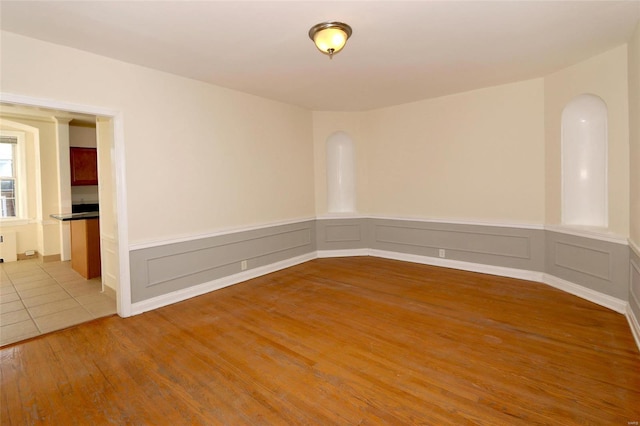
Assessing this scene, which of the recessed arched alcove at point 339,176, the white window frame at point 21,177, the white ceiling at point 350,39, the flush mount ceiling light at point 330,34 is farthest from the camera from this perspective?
the recessed arched alcove at point 339,176

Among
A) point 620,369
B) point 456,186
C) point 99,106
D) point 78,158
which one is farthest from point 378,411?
point 78,158

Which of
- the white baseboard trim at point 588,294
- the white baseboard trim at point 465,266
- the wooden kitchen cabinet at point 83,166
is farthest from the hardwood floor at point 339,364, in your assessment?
the wooden kitchen cabinet at point 83,166

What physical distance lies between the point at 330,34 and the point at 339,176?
157 inches

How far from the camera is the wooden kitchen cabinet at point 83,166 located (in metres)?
6.52

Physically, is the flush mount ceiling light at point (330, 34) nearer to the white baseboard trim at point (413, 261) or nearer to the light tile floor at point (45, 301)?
the white baseboard trim at point (413, 261)

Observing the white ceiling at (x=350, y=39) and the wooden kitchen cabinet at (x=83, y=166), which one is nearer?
the white ceiling at (x=350, y=39)

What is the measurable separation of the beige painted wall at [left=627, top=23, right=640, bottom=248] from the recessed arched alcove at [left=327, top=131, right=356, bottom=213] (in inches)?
164

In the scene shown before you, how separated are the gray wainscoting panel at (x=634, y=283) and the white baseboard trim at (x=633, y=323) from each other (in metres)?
0.04

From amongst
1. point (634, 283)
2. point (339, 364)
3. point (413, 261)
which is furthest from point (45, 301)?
point (634, 283)

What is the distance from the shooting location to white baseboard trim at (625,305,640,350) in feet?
9.16

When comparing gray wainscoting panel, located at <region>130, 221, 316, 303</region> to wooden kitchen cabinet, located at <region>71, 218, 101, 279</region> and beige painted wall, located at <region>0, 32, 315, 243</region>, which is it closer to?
beige painted wall, located at <region>0, 32, 315, 243</region>

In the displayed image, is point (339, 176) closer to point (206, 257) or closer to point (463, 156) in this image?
Result: point (463, 156)

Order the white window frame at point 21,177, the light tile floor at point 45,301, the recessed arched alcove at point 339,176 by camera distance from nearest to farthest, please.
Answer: the light tile floor at point 45,301 → the white window frame at point 21,177 → the recessed arched alcove at point 339,176

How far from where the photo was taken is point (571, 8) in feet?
8.46
